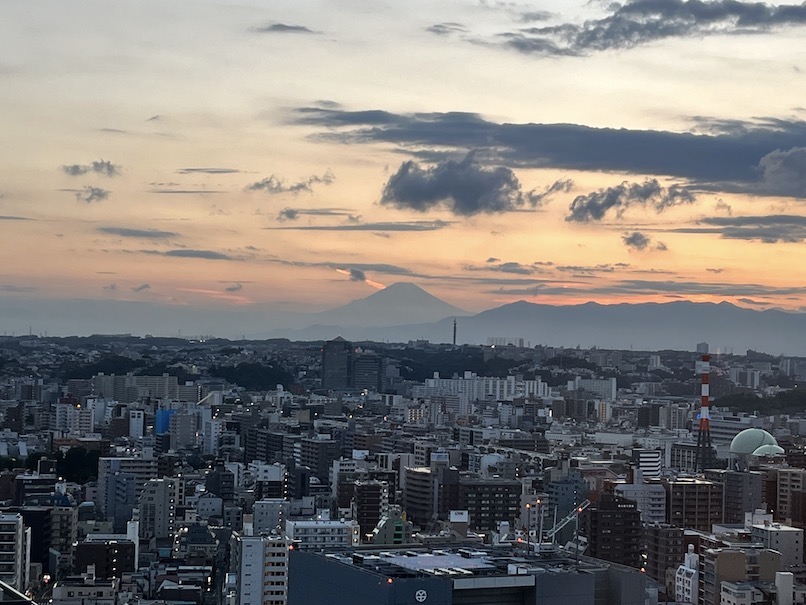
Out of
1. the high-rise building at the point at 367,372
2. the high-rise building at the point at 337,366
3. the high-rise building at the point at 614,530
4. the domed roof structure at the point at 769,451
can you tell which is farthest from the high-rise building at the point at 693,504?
the high-rise building at the point at 337,366

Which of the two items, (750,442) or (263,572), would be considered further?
(750,442)

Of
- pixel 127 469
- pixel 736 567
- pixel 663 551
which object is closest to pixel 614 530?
pixel 663 551

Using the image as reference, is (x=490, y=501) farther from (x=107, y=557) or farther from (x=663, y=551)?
(x=107, y=557)

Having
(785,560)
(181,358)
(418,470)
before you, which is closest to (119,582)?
(785,560)

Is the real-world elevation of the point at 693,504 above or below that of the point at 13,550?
above

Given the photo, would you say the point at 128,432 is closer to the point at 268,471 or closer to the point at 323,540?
the point at 268,471

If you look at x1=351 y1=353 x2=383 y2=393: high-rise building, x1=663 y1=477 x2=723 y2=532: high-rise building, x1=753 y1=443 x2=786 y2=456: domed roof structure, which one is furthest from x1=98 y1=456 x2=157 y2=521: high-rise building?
x1=351 y1=353 x2=383 y2=393: high-rise building
